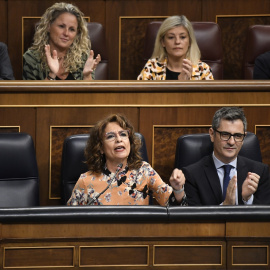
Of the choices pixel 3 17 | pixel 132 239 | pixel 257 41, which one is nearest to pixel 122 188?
pixel 132 239

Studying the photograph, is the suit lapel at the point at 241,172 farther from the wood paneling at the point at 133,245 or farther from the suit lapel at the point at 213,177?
the wood paneling at the point at 133,245

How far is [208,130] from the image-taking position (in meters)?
1.21

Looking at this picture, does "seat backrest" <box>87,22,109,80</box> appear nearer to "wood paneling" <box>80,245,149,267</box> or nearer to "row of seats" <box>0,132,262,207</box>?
"row of seats" <box>0,132,262,207</box>

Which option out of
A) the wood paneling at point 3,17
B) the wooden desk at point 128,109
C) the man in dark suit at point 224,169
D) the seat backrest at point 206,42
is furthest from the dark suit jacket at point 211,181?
the wood paneling at point 3,17

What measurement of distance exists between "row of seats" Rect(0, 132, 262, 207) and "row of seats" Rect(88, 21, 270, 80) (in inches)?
18.1

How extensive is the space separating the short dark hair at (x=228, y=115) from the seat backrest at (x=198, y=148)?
0.13ft

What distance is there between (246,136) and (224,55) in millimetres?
553

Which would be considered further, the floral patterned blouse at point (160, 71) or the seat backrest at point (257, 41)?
the seat backrest at point (257, 41)

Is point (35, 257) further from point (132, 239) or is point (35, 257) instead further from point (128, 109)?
point (128, 109)

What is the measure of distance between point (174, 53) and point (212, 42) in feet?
0.49

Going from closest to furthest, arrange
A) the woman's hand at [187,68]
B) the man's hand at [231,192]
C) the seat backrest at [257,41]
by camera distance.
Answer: the man's hand at [231,192] → the woman's hand at [187,68] → the seat backrest at [257,41]

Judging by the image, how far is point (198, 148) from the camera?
1135 millimetres

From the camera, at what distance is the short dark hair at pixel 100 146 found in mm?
1063

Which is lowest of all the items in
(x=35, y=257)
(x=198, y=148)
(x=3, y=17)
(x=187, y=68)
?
(x=35, y=257)
